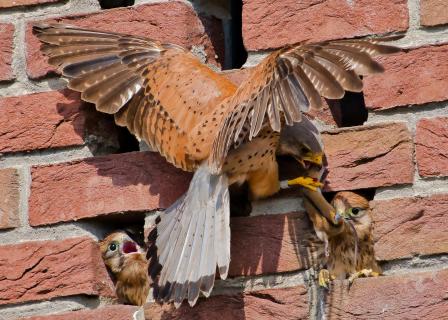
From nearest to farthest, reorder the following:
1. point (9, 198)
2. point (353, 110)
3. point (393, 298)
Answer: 1. point (393, 298)
2. point (9, 198)
3. point (353, 110)

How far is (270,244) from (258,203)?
9 centimetres

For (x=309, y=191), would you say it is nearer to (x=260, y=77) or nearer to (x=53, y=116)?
(x=260, y=77)

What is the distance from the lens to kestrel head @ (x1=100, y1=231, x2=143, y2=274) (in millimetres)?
2594

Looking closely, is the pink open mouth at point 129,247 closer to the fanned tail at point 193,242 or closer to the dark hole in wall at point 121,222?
the dark hole in wall at point 121,222

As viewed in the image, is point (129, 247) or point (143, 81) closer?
point (143, 81)

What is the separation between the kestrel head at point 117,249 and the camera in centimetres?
259

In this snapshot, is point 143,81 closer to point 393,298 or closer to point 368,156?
point 368,156

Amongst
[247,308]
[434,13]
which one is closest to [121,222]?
[247,308]

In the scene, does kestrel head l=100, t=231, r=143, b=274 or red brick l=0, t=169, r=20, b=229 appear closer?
red brick l=0, t=169, r=20, b=229

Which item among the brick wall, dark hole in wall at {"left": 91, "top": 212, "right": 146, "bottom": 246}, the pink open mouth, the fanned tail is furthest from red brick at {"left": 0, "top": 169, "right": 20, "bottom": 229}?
the pink open mouth

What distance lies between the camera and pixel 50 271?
2428 millimetres

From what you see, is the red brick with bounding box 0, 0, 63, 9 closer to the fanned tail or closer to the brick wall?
the brick wall

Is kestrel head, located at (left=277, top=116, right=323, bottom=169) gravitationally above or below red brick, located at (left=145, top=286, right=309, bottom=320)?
above

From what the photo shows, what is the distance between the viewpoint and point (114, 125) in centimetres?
266
